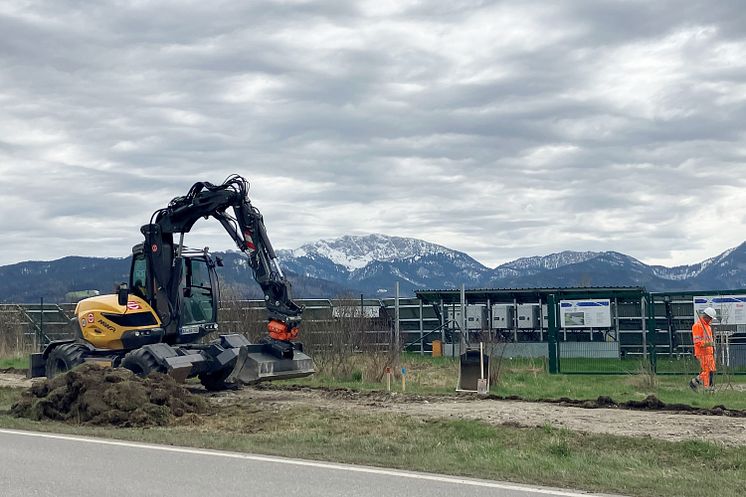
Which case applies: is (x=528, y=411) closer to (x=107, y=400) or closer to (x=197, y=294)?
(x=107, y=400)

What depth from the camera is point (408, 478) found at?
32.3 feet

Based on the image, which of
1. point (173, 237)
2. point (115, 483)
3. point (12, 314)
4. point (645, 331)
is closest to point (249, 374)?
point (173, 237)

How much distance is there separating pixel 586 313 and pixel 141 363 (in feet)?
42.5

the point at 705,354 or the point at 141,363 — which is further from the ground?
the point at 141,363

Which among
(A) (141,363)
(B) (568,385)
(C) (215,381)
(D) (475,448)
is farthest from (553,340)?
(D) (475,448)

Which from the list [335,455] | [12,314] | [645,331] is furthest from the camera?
[12,314]

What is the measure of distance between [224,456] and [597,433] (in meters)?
5.12

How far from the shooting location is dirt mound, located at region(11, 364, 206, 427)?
1496 cm

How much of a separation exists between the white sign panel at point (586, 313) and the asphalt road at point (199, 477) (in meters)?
16.0

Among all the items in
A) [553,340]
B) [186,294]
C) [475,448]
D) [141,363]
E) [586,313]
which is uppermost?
[186,294]

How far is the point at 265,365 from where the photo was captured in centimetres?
1780

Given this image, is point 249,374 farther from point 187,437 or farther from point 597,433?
point 597,433

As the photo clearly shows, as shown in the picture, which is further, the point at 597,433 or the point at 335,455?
the point at 597,433

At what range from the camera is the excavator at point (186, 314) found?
18.1 m
